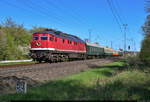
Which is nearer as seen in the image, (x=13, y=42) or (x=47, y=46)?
(x=47, y=46)

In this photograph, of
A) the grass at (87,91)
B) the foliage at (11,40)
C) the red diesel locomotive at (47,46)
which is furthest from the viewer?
the foliage at (11,40)

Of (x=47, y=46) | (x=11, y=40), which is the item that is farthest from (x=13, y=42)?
(x=47, y=46)

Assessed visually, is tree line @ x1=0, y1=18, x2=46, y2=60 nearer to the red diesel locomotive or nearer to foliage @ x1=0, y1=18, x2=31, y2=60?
foliage @ x1=0, y1=18, x2=31, y2=60

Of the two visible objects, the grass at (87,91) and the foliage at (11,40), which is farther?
the foliage at (11,40)

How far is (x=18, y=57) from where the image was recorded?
3077 centimetres

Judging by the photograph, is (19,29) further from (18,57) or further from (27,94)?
(27,94)

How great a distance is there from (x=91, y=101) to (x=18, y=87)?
102 inches

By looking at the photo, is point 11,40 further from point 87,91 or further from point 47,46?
point 87,91

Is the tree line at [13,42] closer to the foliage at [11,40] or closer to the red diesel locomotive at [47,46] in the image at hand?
the foliage at [11,40]

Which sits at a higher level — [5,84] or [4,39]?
[4,39]

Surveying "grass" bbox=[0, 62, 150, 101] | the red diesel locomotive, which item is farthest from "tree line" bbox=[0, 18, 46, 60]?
"grass" bbox=[0, 62, 150, 101]

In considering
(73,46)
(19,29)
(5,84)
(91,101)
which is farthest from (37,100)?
(19,29)

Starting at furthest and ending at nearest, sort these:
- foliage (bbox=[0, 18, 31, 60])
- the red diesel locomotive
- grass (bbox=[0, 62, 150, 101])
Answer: foliage (bbox=[0, 18, 31, 60])
the red diesel locomotive
grass (bbox=[0, 62, 150, 101])

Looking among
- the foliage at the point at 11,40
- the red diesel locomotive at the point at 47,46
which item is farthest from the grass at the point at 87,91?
the foliage at the point at 11,40
